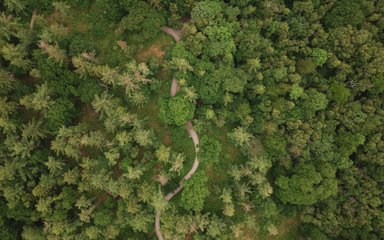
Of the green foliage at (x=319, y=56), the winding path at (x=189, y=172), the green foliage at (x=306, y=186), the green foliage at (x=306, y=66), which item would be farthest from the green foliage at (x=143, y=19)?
the green foliage at (x=306, y=186)

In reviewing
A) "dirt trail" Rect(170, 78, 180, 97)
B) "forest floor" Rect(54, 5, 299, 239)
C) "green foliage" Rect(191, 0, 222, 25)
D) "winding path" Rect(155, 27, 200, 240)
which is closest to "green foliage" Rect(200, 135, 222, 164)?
"winding path" Rect(155, 27, 200, 240)

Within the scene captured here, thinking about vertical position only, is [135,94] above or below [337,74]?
below

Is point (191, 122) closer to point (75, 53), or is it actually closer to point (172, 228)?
point (172, 228)

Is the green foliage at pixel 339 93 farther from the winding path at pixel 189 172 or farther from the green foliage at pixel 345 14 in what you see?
the winding path at pixel 189 172

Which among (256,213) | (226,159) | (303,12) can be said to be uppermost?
(303,12)

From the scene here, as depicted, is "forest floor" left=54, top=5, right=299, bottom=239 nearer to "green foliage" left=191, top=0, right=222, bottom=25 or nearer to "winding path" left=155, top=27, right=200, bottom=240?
"winding path" left=155, top=27, right=200, bottom=240

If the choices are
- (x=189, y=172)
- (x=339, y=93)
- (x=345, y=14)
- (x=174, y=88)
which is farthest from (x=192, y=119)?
(x=345, y=14)

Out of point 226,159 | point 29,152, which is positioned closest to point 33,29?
point 29,152

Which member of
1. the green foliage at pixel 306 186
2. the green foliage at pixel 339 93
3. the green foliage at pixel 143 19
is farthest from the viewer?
the green foliage at pixel 339 93
